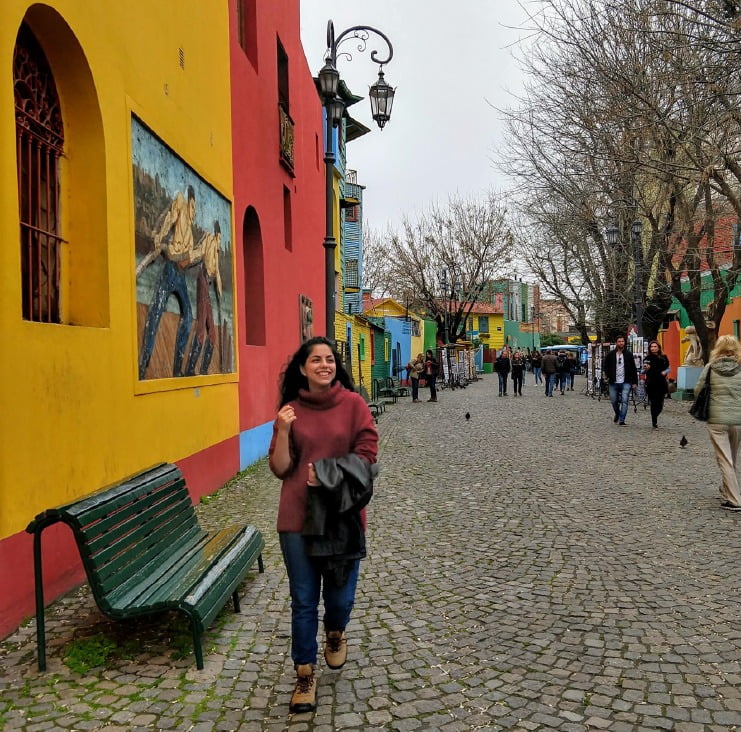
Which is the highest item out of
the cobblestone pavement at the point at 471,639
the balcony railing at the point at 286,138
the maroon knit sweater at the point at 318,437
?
the balcony railing at the point at 286,138

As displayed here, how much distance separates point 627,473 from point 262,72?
8682mm

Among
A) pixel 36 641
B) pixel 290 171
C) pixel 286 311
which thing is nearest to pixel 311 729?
pixel 36 641

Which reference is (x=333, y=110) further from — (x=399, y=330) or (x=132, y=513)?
(x=399, y=330)

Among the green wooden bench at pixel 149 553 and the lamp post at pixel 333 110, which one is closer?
the green wooden bench at pixel 149 553

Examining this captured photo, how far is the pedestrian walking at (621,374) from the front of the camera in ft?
48.2

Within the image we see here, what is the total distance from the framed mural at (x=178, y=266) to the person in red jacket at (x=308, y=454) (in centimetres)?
343

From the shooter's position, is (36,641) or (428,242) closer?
(36,641)

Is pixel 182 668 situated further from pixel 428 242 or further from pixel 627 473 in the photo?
pixel 428 242

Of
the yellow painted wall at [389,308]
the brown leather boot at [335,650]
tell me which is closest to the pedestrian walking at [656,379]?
the brown leather boot at [335,650]

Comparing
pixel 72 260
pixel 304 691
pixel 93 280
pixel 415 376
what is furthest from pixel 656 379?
pixel 304 691

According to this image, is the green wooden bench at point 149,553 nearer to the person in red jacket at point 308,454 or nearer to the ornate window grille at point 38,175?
the person in red jacket at point 308,454

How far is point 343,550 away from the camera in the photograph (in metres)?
3.18

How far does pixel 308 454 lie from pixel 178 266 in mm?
Answer: 4753

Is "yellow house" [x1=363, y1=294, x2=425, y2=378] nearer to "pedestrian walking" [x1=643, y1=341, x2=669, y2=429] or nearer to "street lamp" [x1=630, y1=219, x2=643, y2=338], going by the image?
"street lamp" [x1=630, y1=219, x2=643, y2=338]
